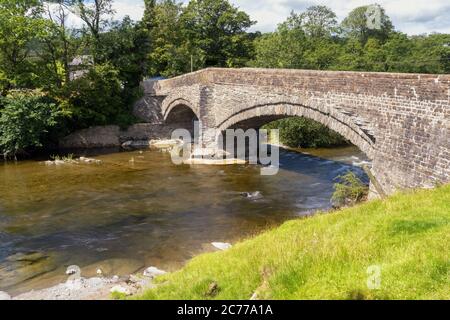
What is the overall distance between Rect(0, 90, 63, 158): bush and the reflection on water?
5.33 feet

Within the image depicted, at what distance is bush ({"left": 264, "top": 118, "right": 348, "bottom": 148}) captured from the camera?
28.1 m

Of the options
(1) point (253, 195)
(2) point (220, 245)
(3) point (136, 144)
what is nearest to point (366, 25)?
(3) point (136, 144)

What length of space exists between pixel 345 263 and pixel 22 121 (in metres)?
25.9

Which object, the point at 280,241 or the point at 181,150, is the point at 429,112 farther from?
the point at 181,150

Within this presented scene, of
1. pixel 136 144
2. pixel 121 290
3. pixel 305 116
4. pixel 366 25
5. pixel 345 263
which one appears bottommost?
pixel 121 290

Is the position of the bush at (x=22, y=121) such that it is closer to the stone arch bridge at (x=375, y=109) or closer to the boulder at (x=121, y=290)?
the stone arch bridge at (x=375, y=109)

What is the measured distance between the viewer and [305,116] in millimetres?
A: 17891

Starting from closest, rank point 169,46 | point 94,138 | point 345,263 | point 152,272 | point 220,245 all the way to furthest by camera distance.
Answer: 1. point 345,263
2. point 152,272
3. point 220,245
4. point 94,138
5. point 169,46

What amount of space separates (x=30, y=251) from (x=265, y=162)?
51.4 feet

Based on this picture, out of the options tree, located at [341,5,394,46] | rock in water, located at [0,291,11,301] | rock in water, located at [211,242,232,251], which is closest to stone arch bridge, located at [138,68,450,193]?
rock in water, located at [211,242,232,251]

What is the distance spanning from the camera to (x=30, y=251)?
1244 centimetres

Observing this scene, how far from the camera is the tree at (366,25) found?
57.8m

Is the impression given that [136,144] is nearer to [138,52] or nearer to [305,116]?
[138,52]
